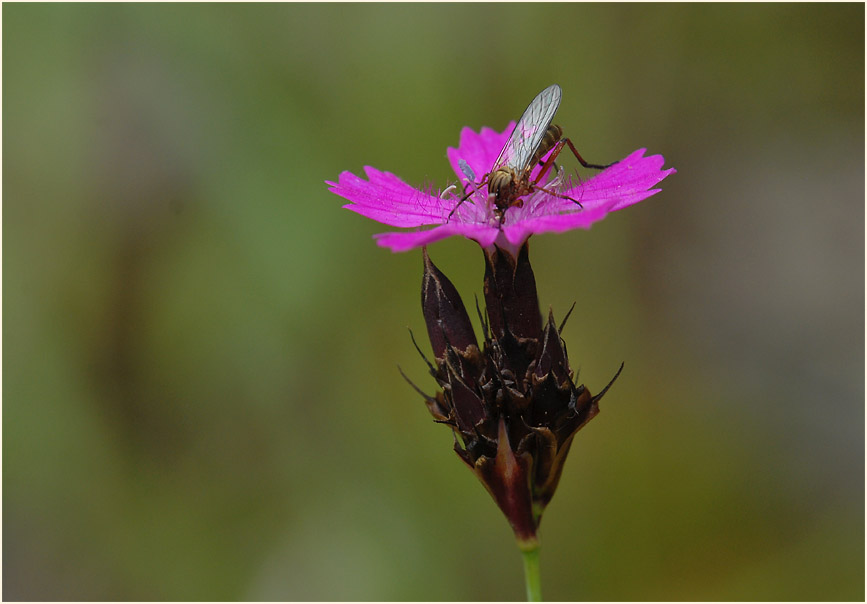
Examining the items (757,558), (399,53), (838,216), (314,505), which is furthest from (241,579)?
(838,216)

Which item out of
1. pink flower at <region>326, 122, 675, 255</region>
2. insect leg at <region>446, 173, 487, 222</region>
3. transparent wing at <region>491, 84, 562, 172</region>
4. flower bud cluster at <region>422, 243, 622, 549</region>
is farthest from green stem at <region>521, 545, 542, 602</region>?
transparent wing at <region>491, 84, 562, 172</region>

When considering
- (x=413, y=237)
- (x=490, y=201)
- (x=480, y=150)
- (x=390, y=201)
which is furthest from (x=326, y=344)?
(x=413, y=237)

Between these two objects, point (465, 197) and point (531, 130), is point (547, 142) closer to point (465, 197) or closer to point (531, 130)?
point (531, 130)

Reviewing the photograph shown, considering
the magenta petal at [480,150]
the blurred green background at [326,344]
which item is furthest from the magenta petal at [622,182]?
the blurred green background at [326,344]

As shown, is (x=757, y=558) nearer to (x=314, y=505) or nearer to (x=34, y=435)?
(x=314, y=505)

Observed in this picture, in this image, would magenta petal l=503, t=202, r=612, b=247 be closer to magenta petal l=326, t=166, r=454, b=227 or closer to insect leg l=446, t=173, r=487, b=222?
insect leg l=446, t=173, r=487, b=222
